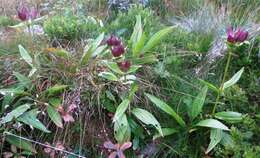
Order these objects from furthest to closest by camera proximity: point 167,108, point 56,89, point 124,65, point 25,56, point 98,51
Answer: point 98,51 → point 25,56 → point 56,89 → point 167,108 → point 124,65

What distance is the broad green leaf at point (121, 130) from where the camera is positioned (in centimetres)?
254

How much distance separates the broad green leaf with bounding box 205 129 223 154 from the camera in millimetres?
2467

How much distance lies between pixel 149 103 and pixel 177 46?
702mm

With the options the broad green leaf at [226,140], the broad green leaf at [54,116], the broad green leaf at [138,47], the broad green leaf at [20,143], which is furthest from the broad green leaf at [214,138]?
the broad green leaf at [20,143]

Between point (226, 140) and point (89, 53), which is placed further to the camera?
point (89, 53)

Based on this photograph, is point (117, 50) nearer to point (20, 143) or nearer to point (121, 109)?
point (121, 109)

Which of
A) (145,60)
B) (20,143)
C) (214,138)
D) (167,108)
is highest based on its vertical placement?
(145,60)

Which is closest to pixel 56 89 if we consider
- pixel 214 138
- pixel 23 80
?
pixel 23 80

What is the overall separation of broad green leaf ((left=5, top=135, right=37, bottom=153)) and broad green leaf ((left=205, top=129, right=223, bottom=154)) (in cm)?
101

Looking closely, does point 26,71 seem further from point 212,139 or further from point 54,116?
point 212,139

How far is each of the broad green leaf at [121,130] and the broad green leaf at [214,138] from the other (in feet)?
1.52

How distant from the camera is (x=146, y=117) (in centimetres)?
257

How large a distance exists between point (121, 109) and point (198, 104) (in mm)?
454

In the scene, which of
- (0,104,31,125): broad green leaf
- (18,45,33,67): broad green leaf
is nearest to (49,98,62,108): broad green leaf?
(0,104,31,125): broad green leaf
